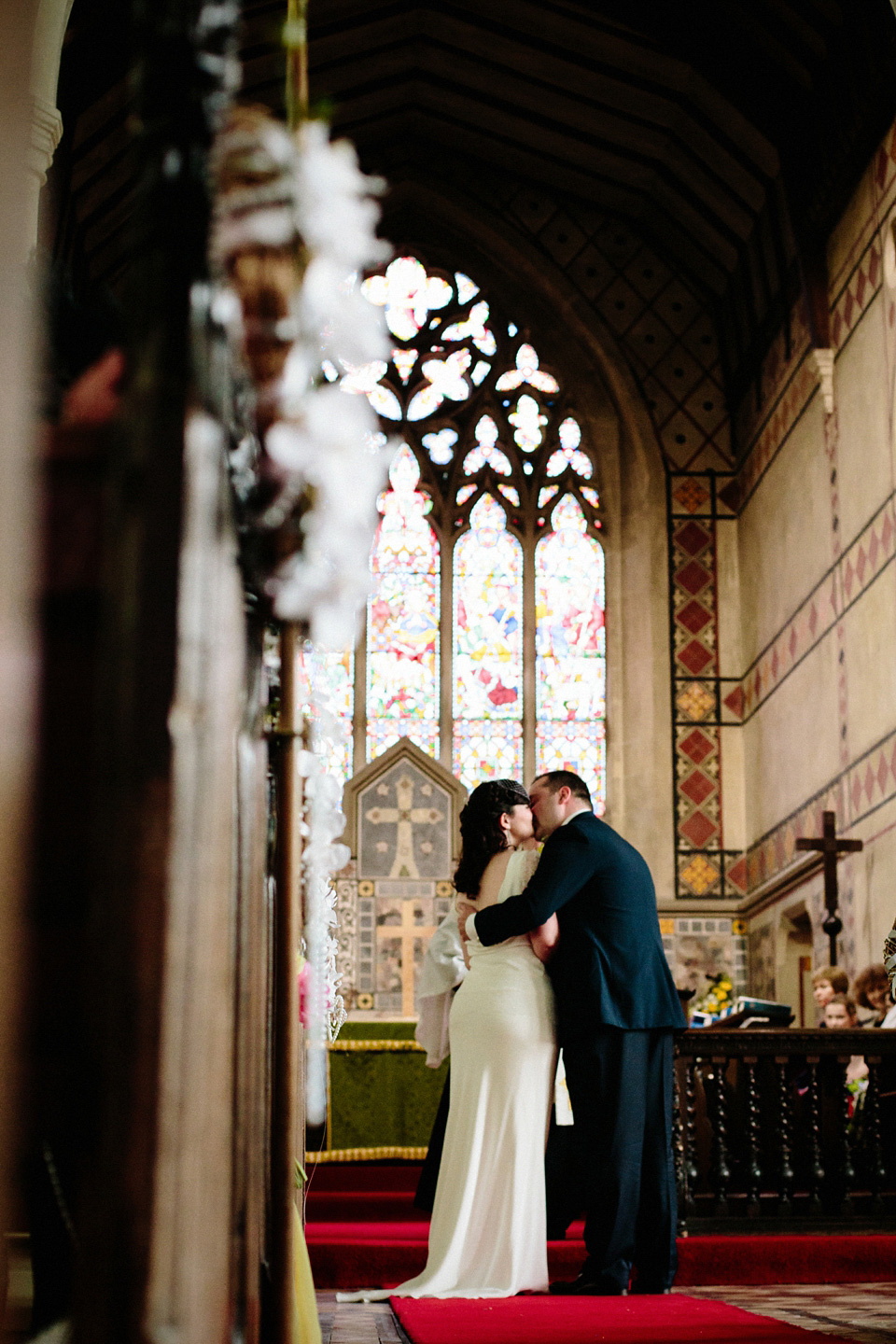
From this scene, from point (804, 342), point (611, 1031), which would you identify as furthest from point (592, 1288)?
point (804, 342)

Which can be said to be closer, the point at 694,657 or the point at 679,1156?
the point at 679,1156

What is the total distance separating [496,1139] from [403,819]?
23.0 feet

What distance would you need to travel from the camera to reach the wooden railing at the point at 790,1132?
6.32m

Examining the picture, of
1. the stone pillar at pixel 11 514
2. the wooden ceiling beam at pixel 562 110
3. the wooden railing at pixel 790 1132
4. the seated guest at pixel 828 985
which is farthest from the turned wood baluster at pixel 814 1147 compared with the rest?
the wooden ceiling beam at pixel 562 110

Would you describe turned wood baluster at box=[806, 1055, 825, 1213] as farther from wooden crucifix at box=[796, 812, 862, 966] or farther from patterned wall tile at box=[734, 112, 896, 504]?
patterned wall tile at box=[734, 112, 896, 504]

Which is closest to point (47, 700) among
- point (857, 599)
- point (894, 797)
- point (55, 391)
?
point (55, 391)

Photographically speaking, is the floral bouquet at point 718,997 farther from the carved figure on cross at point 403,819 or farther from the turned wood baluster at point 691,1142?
the turned wood baluster at point 691,1142

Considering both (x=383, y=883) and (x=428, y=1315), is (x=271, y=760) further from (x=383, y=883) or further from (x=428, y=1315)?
(x=383, y=883)

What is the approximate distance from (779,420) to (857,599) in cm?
262

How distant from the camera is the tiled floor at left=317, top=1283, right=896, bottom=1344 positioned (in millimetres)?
3371

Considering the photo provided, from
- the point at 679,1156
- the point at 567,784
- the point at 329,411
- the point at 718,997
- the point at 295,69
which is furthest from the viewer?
the point at 718,997

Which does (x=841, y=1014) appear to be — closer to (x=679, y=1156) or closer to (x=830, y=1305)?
(x=679, y=1156)

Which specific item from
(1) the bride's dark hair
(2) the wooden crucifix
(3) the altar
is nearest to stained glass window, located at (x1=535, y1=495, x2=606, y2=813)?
(3) the altar

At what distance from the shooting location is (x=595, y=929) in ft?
14.2
